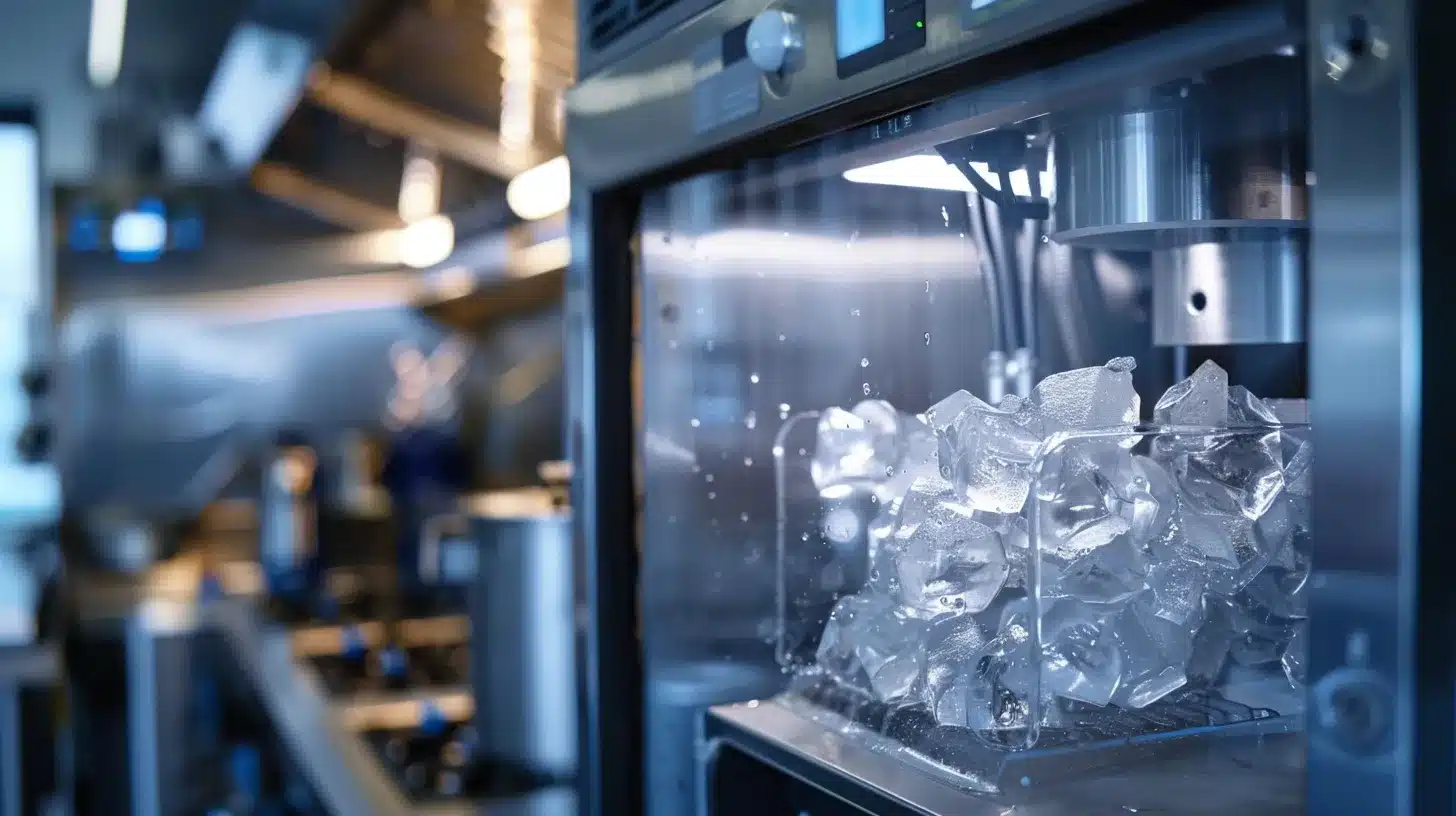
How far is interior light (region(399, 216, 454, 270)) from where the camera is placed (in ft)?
9.30

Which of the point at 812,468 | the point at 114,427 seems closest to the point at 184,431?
the point at 114,427

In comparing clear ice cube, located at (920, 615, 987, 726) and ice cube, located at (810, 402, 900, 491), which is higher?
ice cube, located at (810, 402, 900, 491)

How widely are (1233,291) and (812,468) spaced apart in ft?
1.15

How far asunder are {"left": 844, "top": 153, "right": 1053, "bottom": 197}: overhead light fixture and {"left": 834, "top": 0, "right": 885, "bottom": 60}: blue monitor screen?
88 millimetres

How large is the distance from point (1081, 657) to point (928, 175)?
0.31 m

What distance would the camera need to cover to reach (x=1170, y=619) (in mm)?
713

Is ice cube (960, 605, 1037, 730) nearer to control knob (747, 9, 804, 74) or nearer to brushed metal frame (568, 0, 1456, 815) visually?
brushed metal frame (568, 0, 1456, 815)

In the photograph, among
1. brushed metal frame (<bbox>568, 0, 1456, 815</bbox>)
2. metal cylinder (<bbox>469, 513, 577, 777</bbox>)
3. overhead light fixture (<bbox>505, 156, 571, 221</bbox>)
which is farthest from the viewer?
overhead light fixture (<bbox>505, 156, 571, 221</bbox>)

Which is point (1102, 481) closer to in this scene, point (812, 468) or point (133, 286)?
point (812, 468)

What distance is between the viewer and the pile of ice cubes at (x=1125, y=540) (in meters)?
0.69

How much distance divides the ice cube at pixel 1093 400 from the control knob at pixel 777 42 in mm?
252

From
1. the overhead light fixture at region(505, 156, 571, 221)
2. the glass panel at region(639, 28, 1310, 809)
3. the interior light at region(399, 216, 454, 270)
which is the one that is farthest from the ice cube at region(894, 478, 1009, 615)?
the interior light at region(399, 216, 454, 270)

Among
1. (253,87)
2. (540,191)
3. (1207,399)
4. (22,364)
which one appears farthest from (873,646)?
(22,364)

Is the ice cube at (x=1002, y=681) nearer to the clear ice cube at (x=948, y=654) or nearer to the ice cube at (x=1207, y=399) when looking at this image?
the clear ice cube at (x=948, y=654)
